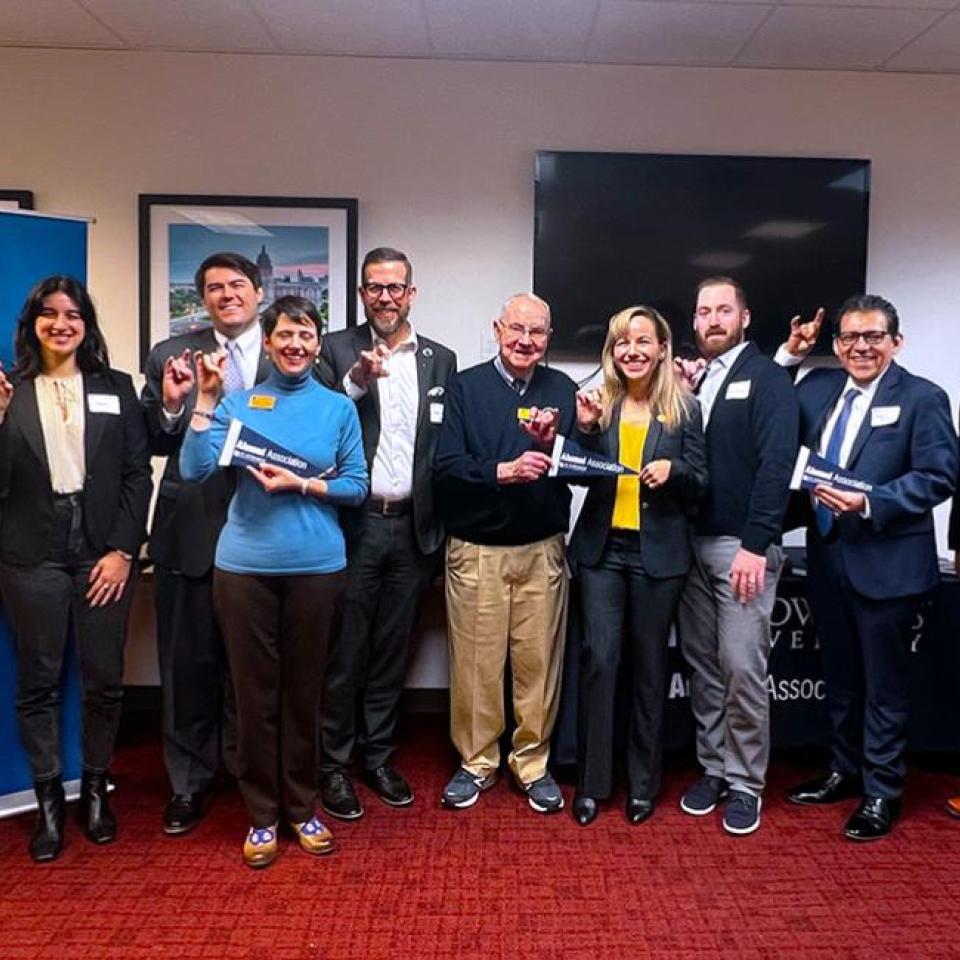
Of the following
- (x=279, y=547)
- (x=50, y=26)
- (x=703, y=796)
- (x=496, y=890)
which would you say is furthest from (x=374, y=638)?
(x=50, y=26)

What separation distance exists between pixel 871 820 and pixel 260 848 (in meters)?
1.92

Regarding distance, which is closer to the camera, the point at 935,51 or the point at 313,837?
the point at 313,837

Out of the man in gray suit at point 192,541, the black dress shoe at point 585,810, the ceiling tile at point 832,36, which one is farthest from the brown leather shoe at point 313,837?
the ceiling tile at point 832,36

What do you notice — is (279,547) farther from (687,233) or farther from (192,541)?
(687,233)

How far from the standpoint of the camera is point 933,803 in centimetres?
297

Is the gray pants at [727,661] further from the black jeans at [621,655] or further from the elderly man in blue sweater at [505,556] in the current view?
the elderly man in blue sweater at [505,556]

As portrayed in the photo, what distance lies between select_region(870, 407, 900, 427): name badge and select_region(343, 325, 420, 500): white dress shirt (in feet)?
4.86

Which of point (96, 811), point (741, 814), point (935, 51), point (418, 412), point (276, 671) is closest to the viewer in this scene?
point (276, 671)

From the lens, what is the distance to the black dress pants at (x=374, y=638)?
2824mm

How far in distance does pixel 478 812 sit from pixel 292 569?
1131 millimetres

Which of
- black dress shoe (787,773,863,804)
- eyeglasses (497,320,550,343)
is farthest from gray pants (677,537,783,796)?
eyeglasses (497,320,550,343)

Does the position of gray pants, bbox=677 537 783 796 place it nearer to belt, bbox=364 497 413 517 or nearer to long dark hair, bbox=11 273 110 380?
belt, bbox=364 497 413 517

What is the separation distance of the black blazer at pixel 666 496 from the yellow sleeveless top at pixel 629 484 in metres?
0.02

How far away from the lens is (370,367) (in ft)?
8.45
